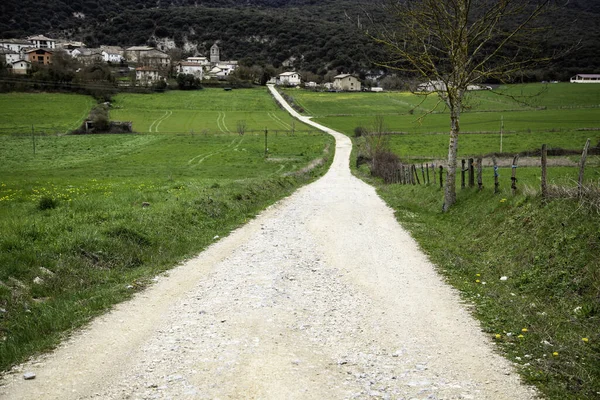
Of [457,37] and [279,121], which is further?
[279,121]

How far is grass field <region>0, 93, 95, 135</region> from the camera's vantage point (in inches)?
3413

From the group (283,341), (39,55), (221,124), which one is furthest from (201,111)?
(283,341)

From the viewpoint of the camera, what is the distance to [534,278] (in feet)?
35.3

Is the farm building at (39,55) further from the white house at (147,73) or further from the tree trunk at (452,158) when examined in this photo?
the tree trunk at (452,158)

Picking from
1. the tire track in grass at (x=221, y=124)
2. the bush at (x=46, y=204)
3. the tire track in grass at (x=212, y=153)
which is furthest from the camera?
the tire track in grass at (x=221, y=124)

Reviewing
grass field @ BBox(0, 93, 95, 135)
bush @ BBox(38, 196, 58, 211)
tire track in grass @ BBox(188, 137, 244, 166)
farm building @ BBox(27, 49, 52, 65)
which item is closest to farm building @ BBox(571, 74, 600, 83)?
tire track in grass @ BBox(188, 137, 244, 166)

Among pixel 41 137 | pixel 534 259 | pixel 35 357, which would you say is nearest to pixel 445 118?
pixel 41 137

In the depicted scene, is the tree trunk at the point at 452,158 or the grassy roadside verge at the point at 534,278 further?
the tree trunk at the point at 452,158

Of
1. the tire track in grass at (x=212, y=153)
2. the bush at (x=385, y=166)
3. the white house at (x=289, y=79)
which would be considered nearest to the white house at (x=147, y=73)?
the white house at (x=289, y=79)

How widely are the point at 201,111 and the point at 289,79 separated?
7238cm

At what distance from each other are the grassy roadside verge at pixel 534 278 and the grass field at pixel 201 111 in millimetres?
81761

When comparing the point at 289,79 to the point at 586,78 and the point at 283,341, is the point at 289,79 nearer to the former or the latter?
the point at 586,78

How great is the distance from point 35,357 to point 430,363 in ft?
19.5

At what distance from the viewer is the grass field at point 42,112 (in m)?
86.7
